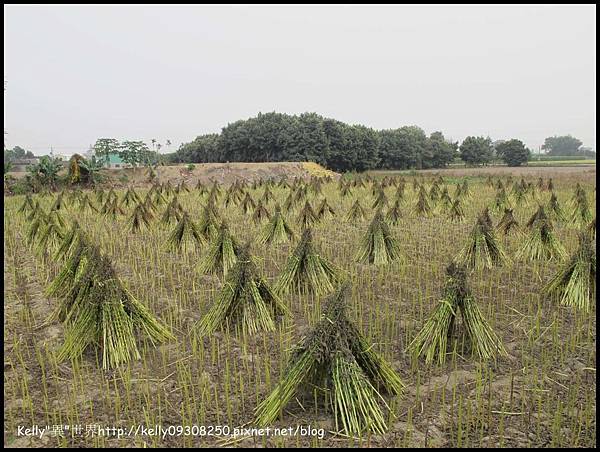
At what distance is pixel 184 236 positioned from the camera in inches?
291


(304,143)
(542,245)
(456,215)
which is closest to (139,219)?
(456,215)

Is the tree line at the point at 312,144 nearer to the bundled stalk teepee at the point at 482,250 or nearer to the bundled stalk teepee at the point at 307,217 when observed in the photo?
the bundled stalk teepee at the point at 307,217

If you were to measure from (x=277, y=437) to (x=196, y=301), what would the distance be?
281cm

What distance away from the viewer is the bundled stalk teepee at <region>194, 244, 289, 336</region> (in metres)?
4.18

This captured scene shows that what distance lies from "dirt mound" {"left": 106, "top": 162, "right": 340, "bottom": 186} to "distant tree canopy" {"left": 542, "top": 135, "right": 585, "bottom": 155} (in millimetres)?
105255

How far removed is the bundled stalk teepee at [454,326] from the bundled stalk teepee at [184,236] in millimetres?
4632

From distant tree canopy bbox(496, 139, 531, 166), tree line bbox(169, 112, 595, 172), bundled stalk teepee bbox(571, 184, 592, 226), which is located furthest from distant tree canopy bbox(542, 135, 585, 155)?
bundled stalk teepee bbox(571, 184, 592, 226)

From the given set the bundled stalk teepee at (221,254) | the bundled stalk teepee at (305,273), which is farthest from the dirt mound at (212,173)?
the bundled stalk teepee at (305,273)

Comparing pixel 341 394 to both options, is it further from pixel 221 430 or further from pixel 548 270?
pixel 548 270

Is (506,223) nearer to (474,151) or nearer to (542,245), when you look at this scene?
(542,245)

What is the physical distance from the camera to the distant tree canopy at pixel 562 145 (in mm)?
113400

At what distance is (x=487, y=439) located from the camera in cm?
269

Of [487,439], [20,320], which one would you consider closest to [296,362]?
[487,439]

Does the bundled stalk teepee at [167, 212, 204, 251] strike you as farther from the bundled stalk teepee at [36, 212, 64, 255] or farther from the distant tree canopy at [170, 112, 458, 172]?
the distant tree canopy at [170, 112, 458, 172]
